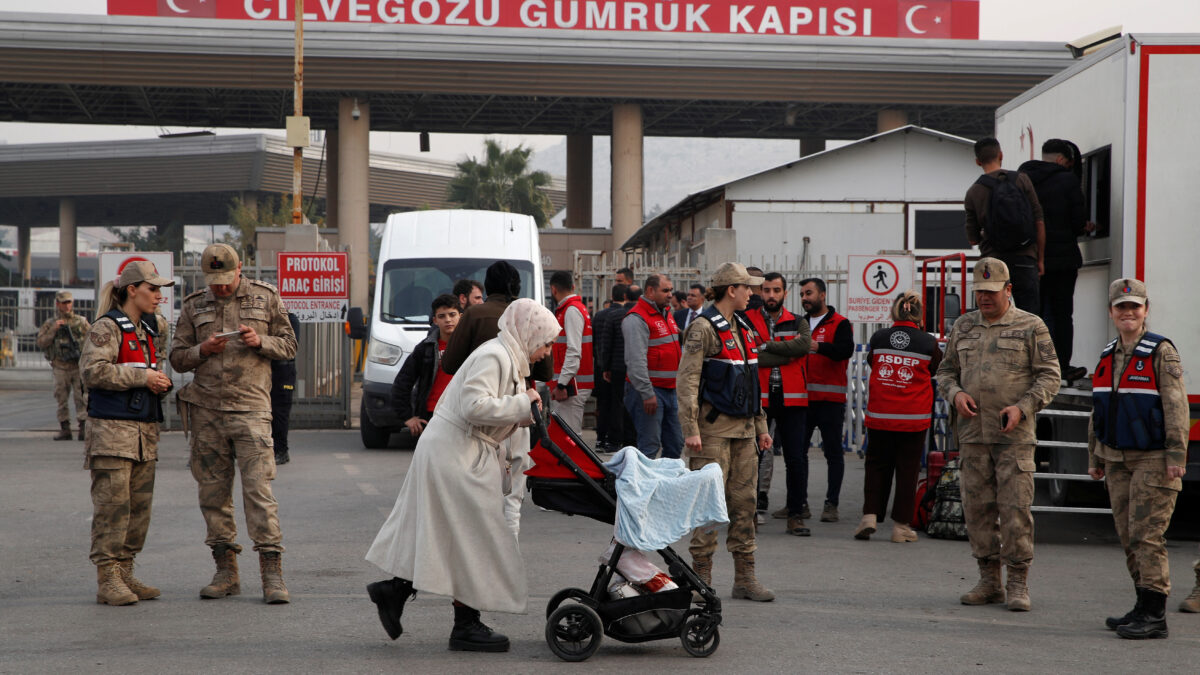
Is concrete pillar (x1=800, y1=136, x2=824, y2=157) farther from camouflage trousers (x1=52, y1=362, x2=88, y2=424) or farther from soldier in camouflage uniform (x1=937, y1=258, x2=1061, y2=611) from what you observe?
soldier in camouflage uniform (x1=937, y1=258, x2=1061, y2=611)

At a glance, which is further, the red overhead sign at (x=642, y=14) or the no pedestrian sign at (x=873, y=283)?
the red overhead sign at (x=642, y=14)

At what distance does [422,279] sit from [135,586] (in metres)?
9.04

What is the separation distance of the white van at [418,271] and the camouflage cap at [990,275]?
28.2ft

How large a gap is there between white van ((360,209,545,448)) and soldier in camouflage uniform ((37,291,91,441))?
4.08m

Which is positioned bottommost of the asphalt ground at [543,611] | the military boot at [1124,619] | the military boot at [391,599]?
the asphalt ground at [543,611]

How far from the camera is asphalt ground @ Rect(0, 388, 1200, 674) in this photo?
19.5 feet

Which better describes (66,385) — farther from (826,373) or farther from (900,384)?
(900,384)

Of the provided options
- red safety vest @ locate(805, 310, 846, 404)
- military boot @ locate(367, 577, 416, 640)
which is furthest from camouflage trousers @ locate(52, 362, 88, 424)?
military boot @ locate(367, 577, 416, 640)

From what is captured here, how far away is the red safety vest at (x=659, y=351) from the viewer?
39.6 ft

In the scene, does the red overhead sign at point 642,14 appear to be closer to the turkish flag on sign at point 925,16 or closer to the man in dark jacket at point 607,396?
the turkish flag on sign at point 925,16

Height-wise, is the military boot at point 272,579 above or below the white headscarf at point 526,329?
below

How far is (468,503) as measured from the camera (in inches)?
231

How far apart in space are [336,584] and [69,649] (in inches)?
74.6

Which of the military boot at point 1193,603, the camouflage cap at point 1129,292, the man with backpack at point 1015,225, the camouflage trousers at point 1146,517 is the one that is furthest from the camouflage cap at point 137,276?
the military boot at point 1193,603
